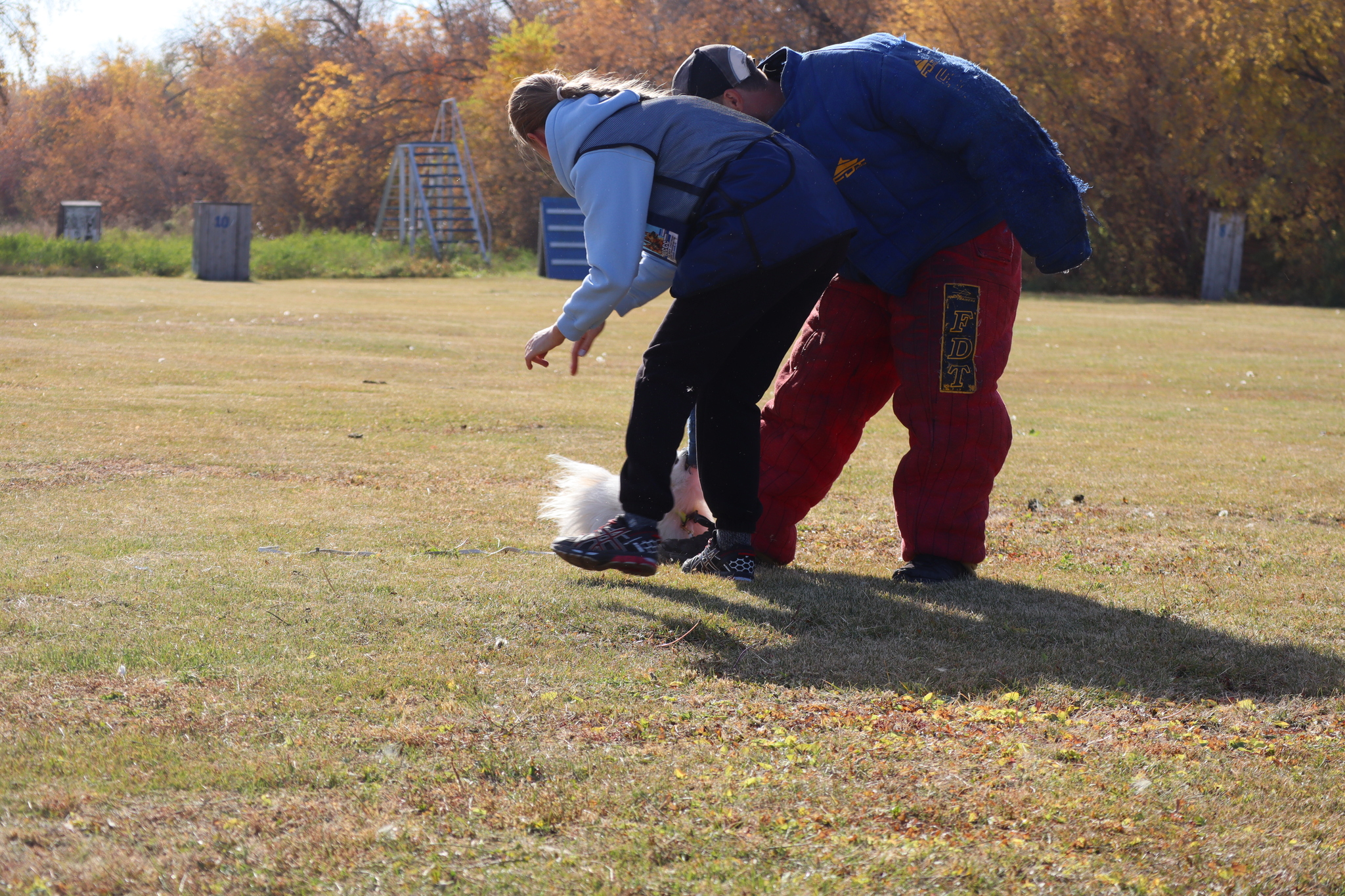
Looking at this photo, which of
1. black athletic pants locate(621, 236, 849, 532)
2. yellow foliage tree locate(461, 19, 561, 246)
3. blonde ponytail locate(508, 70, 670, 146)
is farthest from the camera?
yellow foliage tree locate(461, 19, 561, 246)

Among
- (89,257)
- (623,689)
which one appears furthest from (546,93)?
(89,257)

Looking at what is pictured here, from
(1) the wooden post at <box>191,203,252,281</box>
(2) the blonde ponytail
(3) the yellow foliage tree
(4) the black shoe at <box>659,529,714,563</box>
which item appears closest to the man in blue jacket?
(2) the blonde ponytail

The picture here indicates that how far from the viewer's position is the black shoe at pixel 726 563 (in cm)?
417

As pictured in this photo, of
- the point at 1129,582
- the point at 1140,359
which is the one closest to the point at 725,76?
the point at 1129,582

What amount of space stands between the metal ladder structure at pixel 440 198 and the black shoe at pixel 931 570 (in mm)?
26420

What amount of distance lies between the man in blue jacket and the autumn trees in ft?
3.14

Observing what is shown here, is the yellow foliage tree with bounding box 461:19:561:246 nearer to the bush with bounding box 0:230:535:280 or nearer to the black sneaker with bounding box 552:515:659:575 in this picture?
the bush with bounding box 0:230:535:280

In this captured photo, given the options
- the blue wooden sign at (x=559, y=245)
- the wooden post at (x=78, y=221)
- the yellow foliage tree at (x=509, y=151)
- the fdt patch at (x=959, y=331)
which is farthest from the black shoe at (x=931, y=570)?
the yellow foliage tree at (x=509, y=151)

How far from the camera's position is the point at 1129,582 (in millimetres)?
4293

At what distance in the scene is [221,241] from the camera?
22.6m

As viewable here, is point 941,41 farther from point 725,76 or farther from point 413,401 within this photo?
point 725,76

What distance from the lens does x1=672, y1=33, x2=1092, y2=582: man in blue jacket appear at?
4.05m

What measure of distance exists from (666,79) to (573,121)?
33.3 meters

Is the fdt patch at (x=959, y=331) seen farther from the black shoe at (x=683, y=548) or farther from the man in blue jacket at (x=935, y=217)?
the black shoe at (x=683, y=548)
